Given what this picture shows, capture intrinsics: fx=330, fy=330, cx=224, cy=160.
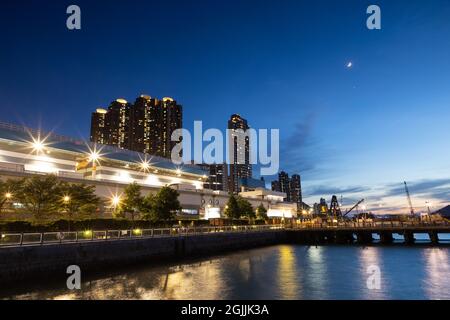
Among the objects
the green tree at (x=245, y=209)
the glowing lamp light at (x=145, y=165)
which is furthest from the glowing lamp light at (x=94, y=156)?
the green tree at (x=245, y=209)

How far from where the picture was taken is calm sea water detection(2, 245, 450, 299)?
2584 cm

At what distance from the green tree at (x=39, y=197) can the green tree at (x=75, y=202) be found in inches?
54.5

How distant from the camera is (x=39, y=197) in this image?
4619cm

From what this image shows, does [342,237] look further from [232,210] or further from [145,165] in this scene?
[145,165]

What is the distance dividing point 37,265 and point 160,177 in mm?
69187

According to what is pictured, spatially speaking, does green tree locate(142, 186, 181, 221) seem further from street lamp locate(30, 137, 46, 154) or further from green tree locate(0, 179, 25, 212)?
street lamp locate(30, 137, 46, 154)

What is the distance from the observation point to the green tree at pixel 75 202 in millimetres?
49719

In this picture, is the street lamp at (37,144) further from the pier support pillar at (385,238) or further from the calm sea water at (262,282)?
the pier support pillar at (385,238)

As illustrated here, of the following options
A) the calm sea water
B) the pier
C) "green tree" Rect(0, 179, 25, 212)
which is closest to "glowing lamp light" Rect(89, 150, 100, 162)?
"green tree" Rect(0, 179, 25, 212)

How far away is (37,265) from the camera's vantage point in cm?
2861

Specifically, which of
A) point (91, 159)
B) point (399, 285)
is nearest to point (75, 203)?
point (91, 159)

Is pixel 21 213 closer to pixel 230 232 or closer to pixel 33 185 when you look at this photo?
pixel 33 185

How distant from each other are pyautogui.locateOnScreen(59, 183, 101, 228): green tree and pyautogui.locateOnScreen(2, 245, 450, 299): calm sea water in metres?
20.0

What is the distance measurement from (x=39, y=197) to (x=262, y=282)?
33547 millimetres
